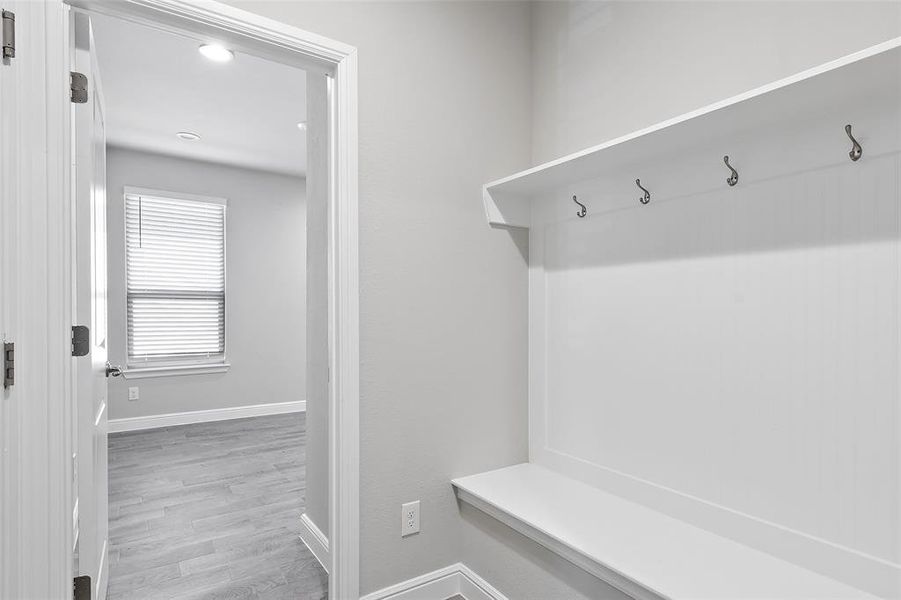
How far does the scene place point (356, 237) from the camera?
5.77 ft

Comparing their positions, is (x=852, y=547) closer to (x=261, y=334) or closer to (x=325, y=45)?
(x=325, y=45)

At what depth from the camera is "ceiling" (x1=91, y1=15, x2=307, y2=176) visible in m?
2.84

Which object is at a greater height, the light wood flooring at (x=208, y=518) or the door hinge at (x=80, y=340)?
the door hinge at (x=80, y=340)

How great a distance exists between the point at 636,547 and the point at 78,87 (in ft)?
6.90

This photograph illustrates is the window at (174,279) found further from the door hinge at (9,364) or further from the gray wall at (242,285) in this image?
the door hinge at (9,364)

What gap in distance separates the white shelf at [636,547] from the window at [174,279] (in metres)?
4.05

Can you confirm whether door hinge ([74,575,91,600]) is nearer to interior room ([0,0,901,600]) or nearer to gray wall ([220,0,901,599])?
interior room ([0,0,901,600])

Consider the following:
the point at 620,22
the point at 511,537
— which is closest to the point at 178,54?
the point at 620,22

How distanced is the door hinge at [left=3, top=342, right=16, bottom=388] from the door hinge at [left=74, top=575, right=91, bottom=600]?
0.62m

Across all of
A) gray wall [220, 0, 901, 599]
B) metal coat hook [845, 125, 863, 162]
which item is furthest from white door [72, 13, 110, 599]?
metal coat hook [845, 125, 863, 162]

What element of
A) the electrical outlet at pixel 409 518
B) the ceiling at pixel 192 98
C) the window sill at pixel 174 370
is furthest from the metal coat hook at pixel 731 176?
the window sill at pixel 174 370

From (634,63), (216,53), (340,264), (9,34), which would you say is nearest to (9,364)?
(9,34)

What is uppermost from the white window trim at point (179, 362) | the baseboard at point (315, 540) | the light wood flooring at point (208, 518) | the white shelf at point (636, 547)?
the white window trim at point (179, 362)

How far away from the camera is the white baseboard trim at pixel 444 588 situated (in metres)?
1.86
